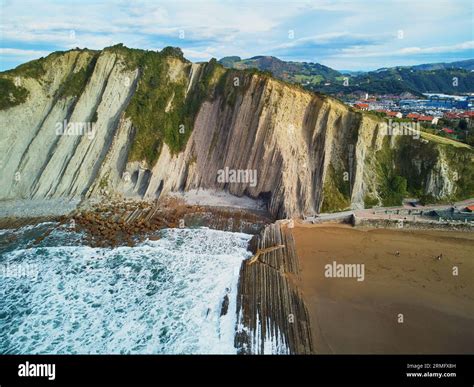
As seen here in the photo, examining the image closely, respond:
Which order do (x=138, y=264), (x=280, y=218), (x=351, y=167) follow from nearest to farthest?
1. (x=138, y=264)
2. (x=280, y=218)
3. (x=351, y=167)

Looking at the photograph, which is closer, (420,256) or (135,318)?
(135,318)

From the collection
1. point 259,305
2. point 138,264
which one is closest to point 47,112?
point 138,264

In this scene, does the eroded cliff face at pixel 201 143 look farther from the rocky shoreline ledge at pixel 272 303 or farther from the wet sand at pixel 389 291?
the rocky shoreline ledge at pixel 272 303

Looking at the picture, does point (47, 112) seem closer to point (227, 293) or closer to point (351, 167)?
point (227, 293)
